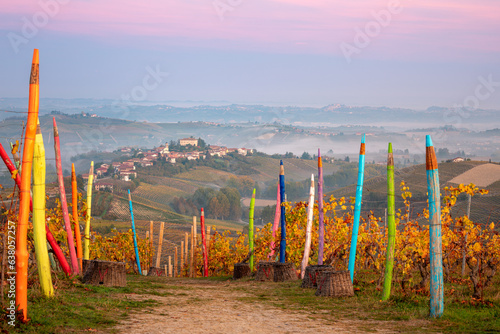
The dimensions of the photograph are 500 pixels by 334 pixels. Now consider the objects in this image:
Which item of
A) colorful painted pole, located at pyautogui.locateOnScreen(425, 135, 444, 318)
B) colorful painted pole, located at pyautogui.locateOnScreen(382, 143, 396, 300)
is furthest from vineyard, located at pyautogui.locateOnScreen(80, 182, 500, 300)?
colorful painted pole, located at pyautogui.locateOnScreen(425, 135, 444, 318)

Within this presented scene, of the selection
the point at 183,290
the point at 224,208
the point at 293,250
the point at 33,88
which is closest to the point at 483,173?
the point at 224,208

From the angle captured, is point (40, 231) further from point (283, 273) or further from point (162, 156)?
point (162, 156)

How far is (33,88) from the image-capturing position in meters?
6.00

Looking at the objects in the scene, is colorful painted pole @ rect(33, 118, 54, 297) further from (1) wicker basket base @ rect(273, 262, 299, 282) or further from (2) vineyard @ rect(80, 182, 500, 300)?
(1) wicker basket base @ rect(273, 262, 299, 282)

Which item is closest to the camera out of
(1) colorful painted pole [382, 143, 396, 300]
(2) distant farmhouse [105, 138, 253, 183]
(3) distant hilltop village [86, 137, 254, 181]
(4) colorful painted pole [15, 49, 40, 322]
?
(4) colorful painted pole [15, 49, 40, 322]

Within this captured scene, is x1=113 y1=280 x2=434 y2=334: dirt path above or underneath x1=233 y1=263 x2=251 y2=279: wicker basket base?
above

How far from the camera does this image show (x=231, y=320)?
22.0 ft

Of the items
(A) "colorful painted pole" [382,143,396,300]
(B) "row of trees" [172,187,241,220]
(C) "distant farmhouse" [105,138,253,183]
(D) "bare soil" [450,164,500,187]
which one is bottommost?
(B) "row of trees" [172,187,241,220]

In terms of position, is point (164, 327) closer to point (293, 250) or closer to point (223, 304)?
point (223, 304)

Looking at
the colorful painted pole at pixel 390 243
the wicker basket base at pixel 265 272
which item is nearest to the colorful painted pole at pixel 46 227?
Answer: the wicker basket base at pixel 265 272

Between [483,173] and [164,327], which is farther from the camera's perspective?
[483,173]

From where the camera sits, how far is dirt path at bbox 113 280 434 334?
240 inches

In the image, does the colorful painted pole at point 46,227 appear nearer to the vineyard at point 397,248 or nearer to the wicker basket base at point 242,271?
the vineyard at point 397,248

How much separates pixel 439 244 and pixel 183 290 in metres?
4.96
